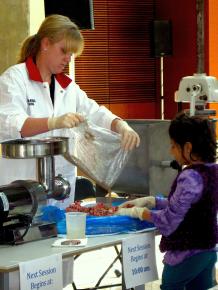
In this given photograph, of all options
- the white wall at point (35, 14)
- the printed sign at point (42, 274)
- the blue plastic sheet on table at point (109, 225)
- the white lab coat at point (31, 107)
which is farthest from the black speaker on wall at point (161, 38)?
the printed sign at point (42, 274)


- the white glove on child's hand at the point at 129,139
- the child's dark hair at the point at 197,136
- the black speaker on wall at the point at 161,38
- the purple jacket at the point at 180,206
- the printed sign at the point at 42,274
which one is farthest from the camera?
the black speaker on wall at the point at 161,38

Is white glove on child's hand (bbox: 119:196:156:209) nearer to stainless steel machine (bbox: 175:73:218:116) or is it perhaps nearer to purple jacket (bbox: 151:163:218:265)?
purple jacket (bbox: 151:163:218:265)

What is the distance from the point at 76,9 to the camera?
5.11 metres

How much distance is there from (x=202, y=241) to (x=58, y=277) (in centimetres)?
59

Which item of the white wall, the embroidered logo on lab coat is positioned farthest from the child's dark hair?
the white wall

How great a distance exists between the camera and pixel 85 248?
2438 millimetres

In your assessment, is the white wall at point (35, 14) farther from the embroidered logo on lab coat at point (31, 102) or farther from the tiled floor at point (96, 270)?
the embroidered logo on lab coat at point (31, 102)

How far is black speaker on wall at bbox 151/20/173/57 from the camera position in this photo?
32.2 feet

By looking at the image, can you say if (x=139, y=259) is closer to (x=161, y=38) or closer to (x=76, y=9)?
(x=76, y=9)

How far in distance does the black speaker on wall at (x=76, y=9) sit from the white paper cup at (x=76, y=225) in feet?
9.13

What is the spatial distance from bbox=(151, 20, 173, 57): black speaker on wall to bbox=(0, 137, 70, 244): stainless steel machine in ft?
23.5

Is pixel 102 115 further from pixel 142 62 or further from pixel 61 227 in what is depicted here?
pixel 142 62

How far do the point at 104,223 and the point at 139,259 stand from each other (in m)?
0.18

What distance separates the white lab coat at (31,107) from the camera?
309 cm
